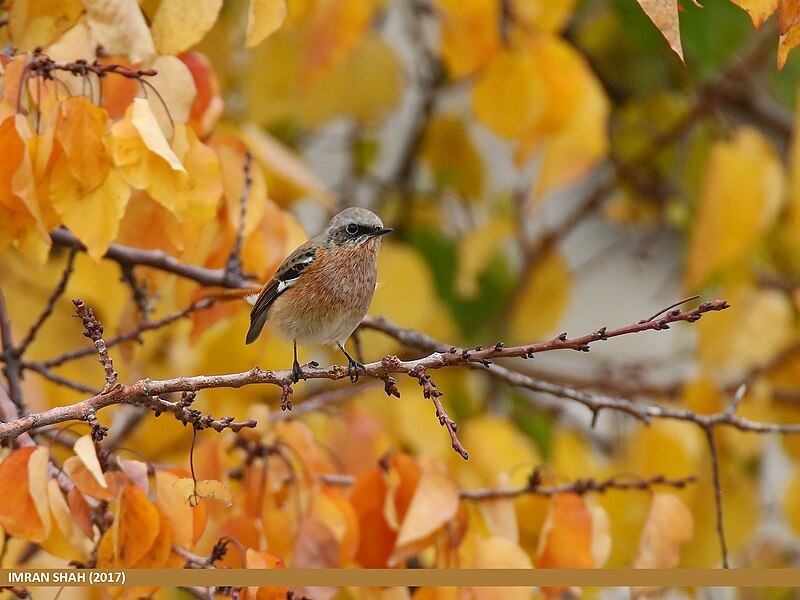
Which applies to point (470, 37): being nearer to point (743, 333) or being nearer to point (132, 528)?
point (743, 333)

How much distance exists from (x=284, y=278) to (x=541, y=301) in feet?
5.23

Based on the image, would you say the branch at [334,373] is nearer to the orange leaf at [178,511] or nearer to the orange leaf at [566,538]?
the orange leaf at [178,511]

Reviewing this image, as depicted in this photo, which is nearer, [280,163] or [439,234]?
[280,163]

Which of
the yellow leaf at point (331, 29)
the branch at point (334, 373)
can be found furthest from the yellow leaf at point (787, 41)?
the yellow leaf at point (331, 29)

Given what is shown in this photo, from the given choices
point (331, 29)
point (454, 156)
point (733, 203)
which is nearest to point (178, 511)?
point (331, 29)

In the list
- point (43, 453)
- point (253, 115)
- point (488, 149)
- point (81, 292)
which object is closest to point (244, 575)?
point (43, 453)

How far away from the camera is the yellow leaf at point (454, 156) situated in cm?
329

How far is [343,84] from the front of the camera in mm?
2994

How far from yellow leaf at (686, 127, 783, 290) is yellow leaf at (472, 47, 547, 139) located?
0.50 metres

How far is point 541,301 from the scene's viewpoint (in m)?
3.17

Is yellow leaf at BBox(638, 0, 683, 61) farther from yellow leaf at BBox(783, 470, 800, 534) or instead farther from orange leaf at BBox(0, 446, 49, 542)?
yellow leaf at BBox(783, 470, 800, 534)

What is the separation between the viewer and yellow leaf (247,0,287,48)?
134cm

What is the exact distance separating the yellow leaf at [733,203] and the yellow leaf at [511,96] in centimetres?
50

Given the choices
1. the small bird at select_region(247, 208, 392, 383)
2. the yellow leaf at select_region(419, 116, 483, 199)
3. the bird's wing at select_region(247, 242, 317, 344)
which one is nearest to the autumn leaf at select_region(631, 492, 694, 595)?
the small bird at select_region(247, 208, 392, 383)
